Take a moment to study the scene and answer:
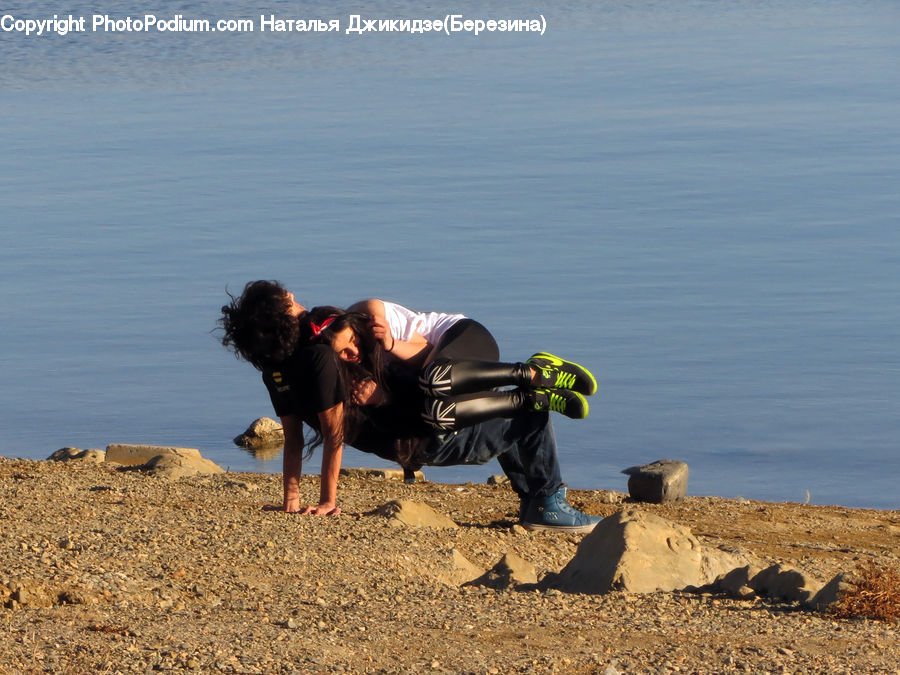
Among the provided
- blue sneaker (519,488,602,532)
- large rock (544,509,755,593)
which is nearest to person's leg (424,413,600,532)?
blue sneaker (519,488,602,532)

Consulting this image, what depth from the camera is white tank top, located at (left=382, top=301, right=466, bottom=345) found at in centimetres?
665

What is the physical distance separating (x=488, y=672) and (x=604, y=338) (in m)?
7.06

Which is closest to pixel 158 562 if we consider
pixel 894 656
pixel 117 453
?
pixel 894 656

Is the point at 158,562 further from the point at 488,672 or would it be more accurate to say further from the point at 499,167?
the point at 499,167

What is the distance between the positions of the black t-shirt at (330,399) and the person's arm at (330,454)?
5 cm

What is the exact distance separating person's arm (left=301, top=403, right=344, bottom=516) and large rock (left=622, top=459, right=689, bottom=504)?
7.16 feet

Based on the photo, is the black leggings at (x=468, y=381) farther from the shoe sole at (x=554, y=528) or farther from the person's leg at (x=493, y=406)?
the shoe sole at (x=554, y=528)

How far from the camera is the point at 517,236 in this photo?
544 inches

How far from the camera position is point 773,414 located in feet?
33.3

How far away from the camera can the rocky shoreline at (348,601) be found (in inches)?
177

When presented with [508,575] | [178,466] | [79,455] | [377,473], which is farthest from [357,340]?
[79,455]

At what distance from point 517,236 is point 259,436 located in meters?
4.41

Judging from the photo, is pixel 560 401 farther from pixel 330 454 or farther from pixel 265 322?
pixel 265 322

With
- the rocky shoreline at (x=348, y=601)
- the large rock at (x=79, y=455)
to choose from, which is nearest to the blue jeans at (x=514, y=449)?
the rocky shoreline at (x=348, y=601)
